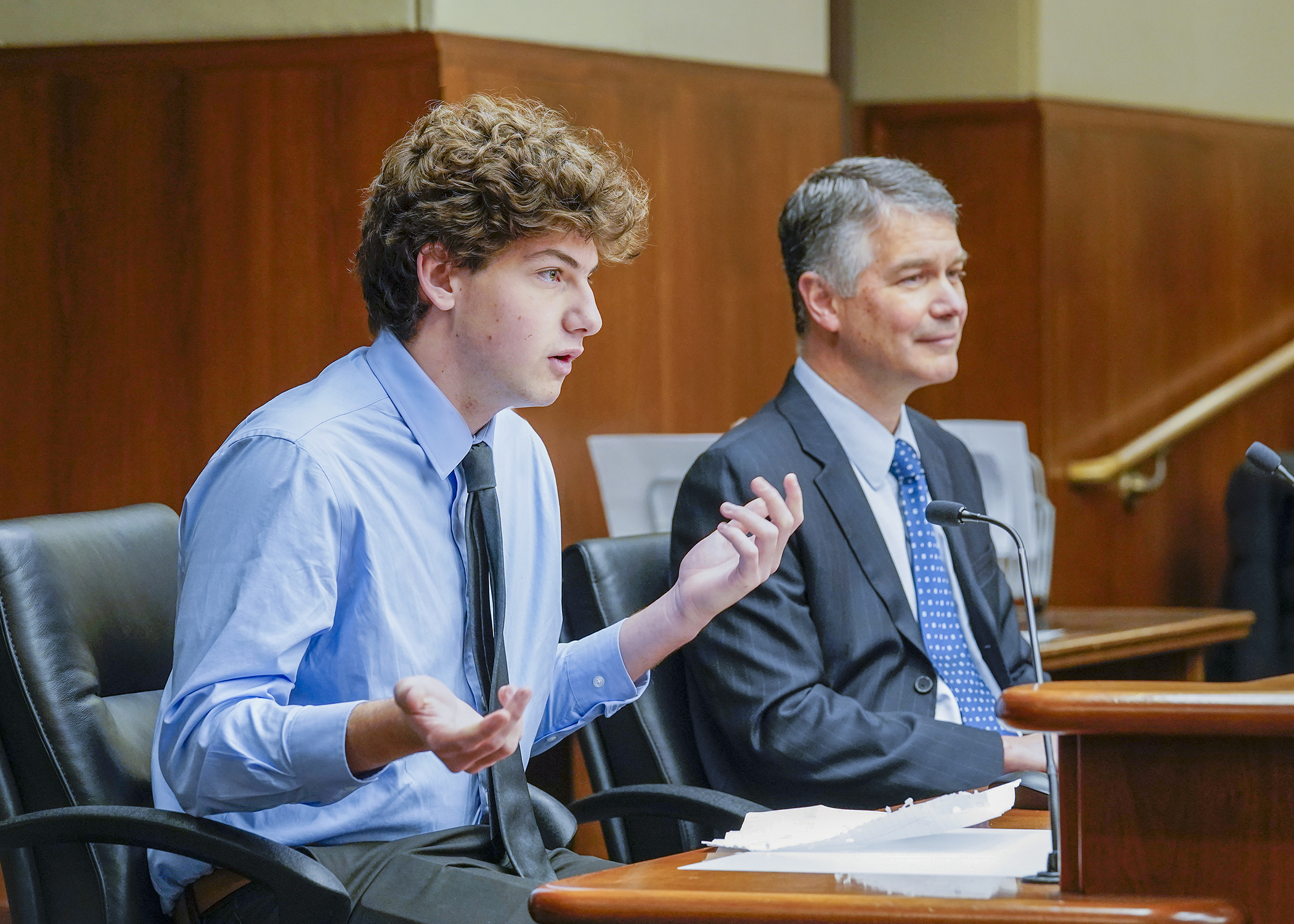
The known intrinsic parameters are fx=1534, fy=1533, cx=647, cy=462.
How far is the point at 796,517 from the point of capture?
63.4 inches

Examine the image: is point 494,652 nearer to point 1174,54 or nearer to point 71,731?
point 71,731

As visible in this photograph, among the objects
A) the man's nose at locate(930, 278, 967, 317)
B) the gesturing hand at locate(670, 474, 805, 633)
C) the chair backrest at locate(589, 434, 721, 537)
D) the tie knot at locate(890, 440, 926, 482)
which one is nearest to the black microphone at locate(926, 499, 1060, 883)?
the gesturing hand at locate(670, 474, 805, 633)

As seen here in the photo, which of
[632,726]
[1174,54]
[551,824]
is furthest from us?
[1174,54]

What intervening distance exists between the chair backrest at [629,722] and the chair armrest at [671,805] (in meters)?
0.16

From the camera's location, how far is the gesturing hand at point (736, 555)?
1564mm

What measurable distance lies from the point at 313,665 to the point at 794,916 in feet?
2.11

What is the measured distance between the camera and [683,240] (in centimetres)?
346

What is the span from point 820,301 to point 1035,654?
3.58ft

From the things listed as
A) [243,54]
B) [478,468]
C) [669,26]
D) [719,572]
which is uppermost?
[669,26]

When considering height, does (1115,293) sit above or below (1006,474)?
above

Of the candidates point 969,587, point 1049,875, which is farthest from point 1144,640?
point 1049,875

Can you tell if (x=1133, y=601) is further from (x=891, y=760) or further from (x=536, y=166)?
(x=536, y=166)

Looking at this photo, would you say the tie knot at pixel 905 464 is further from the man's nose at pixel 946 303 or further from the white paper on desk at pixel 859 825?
the white paper on desk at pixel 859 825

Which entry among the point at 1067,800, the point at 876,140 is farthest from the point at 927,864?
the point at 876,140
